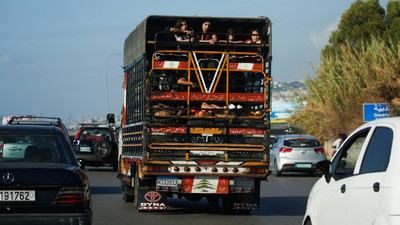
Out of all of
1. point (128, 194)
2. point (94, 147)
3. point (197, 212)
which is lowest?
point (197, 212)

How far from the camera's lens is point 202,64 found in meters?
14.6

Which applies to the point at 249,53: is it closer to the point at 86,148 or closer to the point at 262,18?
the point at 262,18

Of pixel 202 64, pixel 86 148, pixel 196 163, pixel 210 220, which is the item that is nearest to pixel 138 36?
pixel 202 64

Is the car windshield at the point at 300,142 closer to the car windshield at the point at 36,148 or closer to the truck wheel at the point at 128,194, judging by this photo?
the truck wheel at the point at 128,194

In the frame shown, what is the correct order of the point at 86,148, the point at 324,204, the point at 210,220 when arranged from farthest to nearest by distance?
1. the point at 86,148
2. the point at 210,220
3. the point at 324,204

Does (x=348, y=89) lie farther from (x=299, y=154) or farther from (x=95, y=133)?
(x=95, y=133)

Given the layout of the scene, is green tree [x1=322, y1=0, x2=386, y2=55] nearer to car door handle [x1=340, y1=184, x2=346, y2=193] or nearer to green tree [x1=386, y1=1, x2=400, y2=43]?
green tree [x1=386, y1=1, x2=400, y2=43]

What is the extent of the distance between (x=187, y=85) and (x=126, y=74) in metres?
3.52

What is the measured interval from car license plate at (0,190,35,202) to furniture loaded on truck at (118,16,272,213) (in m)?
5.75

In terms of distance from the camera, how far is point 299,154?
2920 centimetres

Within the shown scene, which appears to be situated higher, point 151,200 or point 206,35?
point 206,35

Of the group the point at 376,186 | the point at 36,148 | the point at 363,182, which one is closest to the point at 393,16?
the point at 36,148

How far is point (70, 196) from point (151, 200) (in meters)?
6.35

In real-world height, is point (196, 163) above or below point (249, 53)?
below
